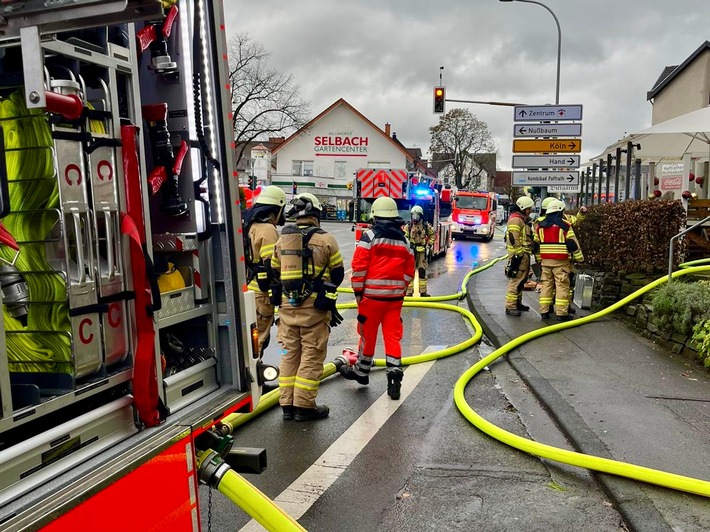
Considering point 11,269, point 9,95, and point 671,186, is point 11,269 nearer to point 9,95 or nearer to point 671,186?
point 9,95

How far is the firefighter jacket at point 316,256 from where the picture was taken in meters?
4.95

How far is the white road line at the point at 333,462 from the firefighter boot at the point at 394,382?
6 centimetres

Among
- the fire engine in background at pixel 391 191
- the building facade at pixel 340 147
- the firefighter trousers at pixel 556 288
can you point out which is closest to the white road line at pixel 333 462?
the firefighter trousers at pixel 556 288

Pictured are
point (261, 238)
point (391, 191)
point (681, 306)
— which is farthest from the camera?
point (391, 191)

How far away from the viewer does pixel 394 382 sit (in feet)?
18.1

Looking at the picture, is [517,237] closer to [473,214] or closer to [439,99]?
[439,99]

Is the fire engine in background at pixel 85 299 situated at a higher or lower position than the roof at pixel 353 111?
lower

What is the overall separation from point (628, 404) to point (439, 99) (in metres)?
17.8

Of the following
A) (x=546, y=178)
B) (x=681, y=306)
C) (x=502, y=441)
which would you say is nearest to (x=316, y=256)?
(x=502, y=441)

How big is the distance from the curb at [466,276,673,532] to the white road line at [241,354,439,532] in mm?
1275

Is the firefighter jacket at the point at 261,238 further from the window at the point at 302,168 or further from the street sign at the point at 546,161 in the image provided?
the window at the point at 302,168

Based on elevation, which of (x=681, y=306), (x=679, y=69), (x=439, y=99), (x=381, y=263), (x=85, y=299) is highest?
(x=679, y=69)

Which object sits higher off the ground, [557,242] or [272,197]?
[272,197]

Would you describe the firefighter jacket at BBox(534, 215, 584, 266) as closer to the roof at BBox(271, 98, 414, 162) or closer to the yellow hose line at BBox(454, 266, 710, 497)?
the yellow hose line at BBox(454, 266, 710, 497)
